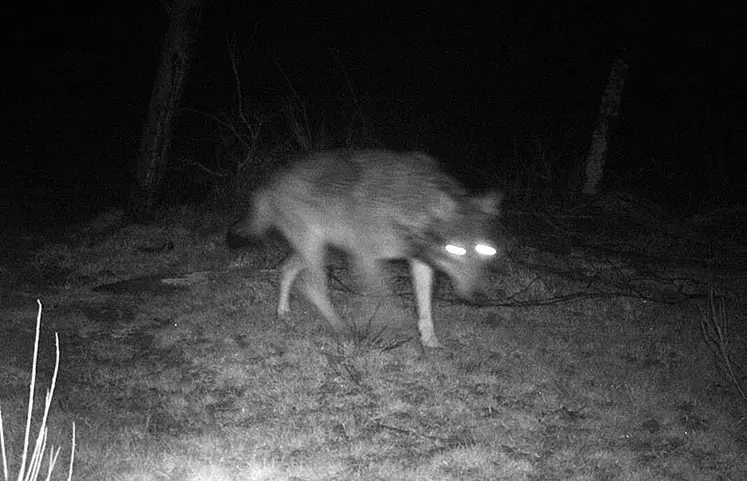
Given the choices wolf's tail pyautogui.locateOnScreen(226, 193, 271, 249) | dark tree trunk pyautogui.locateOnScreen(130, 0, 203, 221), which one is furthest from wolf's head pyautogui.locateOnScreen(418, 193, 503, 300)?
dark tree trunk pyautogui.locateOnScreen(130, 0, 203, 221)

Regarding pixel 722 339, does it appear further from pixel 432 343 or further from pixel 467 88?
pixel 467 88

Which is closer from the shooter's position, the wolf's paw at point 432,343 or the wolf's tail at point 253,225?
the wolf's paw at point 432,343

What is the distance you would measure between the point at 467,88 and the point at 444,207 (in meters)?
11.4

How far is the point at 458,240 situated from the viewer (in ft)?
18.7

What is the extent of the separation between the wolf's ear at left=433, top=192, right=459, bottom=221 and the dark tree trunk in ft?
19.2

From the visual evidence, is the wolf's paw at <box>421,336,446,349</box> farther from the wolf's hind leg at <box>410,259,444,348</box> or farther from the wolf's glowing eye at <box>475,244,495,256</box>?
the wolf's glowing eye at <box>475,244,495,256</box>

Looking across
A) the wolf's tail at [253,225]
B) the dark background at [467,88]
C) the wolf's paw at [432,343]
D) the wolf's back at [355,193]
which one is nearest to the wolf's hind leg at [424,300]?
the wolf's paw at [432,343]

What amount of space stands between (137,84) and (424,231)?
693 inches

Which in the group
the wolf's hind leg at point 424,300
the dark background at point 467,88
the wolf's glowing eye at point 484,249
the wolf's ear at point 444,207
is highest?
the dark background at point 467,88

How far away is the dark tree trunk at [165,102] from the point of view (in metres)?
10.3

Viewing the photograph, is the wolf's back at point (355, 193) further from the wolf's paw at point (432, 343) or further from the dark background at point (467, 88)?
the dark background at point (467, 88)

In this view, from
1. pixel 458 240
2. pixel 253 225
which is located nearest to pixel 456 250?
pixel 458 240

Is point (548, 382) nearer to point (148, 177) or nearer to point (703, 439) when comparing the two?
point (703, 439)

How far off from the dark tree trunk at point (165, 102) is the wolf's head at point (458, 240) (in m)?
5.85
